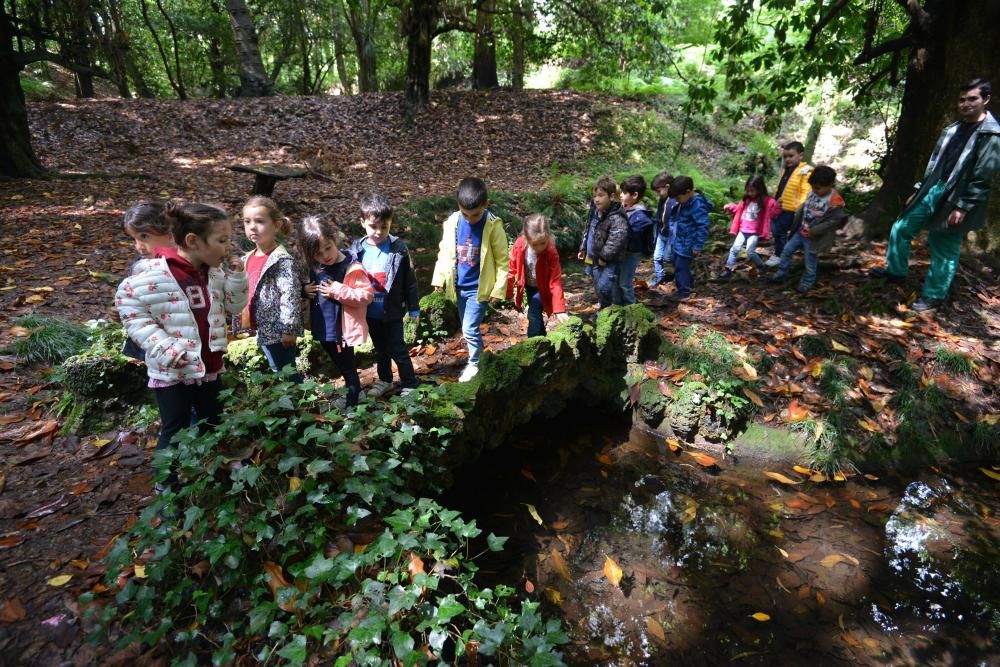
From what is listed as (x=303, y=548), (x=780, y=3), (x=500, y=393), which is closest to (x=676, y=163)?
(x=780, y=3)

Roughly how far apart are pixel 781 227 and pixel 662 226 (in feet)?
4.84

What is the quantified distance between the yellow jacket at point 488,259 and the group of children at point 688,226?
124 cm

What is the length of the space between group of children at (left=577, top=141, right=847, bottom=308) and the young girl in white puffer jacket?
3.24m

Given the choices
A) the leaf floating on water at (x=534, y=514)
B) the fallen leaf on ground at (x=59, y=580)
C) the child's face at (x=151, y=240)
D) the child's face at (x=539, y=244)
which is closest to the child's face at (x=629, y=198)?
the child's face at (x=539, y=244)

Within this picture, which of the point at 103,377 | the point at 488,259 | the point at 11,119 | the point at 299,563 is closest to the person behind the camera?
the point at 299,563

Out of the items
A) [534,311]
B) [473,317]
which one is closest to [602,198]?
[534,311]

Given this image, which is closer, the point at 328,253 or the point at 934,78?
the point at 328,253

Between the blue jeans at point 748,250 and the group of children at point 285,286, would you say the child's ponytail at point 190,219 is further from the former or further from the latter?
the blue jeans at point 748,250

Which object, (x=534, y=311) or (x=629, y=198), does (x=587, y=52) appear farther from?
(x=534, y=311)

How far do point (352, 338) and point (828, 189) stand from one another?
506cm

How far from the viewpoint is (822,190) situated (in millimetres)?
5172

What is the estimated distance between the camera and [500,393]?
367 centimetres

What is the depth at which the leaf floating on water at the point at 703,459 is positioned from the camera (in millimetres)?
4164

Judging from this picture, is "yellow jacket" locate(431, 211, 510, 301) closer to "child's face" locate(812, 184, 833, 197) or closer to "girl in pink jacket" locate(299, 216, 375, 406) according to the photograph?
"girl in pink jacket" locate(299, 216, 375, 406)
